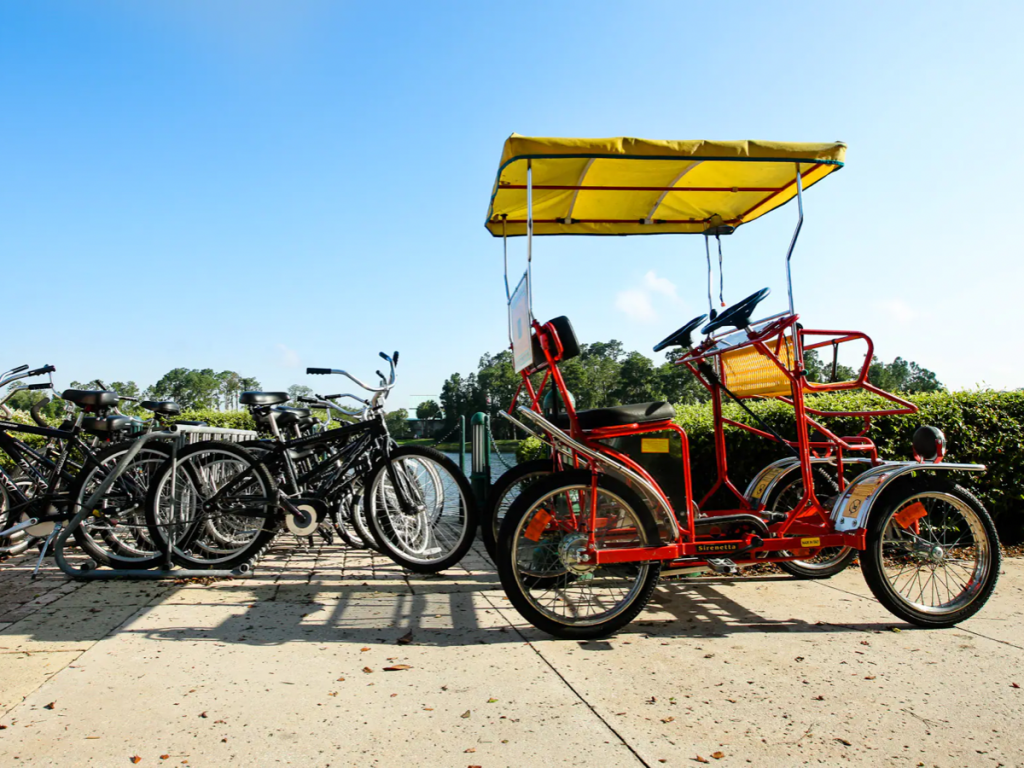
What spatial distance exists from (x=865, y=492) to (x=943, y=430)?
2.49 meters

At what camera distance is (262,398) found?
5.39m

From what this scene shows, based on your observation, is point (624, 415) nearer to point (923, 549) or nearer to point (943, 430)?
point (923, 549)

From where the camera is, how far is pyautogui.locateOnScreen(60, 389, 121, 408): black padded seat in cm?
513

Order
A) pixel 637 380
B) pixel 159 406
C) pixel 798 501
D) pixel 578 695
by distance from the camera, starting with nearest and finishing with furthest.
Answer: pixel 578 695, pixel 798 501, pixel 159 406, pixel 637 380

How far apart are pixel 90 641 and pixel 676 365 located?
3.59 meters

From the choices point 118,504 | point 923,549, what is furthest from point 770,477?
Result: point 118,504

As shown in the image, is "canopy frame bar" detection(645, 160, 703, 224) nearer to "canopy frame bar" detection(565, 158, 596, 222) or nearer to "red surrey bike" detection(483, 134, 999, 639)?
"red surrey bike" detection(483, 134, 999, 639)

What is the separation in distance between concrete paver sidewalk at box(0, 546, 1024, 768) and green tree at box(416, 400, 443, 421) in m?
3.57

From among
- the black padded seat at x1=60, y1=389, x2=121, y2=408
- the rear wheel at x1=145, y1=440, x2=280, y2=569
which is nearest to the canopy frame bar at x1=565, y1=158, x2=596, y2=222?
the rear wheel at x1=145, y1=440, x2=280, y2=569

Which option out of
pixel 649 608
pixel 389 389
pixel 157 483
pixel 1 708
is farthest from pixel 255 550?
pixel 649 608

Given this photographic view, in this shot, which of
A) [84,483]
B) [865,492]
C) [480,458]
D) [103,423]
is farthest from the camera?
[480,458]

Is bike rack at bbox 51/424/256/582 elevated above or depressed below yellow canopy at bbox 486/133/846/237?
below

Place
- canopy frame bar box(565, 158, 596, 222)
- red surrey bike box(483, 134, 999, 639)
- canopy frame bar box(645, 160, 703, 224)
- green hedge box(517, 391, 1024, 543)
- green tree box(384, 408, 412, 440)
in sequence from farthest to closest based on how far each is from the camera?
green hedge box(517, 391, 1024, 543) → green tree box(384, 408, 412, 440) → canopy frame bar box(645, 160, 703, 224) → canopy frame bar box(565, 158, 596, 222) → red surrey bike box(483, 134, 999, 639)

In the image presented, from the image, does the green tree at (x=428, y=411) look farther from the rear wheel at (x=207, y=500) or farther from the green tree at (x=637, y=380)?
the green tree at (x=637, y=380)
